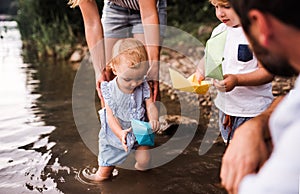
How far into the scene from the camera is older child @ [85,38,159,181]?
251 centimetres

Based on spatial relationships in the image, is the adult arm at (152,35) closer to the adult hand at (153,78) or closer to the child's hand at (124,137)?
the adult hand at (153,78)

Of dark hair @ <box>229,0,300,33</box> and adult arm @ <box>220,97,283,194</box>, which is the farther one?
adult arm @ <box>220,97,283,194</box>

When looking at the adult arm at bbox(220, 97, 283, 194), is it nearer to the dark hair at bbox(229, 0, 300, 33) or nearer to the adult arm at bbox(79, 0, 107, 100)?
the dark hair at bbox(229, 0, 300, 33)

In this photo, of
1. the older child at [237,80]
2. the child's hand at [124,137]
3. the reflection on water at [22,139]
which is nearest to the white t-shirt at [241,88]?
the older child at [237,80]

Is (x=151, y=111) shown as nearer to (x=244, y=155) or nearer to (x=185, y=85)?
(x=185, y=85)

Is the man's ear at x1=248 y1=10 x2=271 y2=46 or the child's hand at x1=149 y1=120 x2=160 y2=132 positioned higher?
the man's ear at x1=248 y1=10 x2=271 y2=46

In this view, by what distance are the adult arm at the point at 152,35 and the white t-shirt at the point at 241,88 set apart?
1.42 feet

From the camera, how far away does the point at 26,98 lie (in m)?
4.59

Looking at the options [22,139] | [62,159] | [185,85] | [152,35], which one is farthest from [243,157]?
[22,139]

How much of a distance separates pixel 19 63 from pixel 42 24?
202 cm

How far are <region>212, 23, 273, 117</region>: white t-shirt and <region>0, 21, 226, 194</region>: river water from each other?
0.45 metres

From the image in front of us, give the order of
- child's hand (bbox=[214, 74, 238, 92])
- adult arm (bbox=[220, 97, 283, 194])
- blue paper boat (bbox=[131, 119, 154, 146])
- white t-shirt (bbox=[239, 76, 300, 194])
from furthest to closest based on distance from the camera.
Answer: blue paper boat (bbox=[131, 119, 154, 146]), child's hand (bbox=[214, 74, 238, 92]), adult arm (bbox=[220, 97, 283, 194]), white t-shirt (bbox=[239, 76, 300, 194])

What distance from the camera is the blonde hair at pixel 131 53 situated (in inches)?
97.2

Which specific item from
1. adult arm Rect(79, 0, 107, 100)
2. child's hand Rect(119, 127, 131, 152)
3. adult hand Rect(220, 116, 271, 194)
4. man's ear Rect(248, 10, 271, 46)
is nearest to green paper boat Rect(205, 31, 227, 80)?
child's hand Rect(119, 127, 131, 152)
